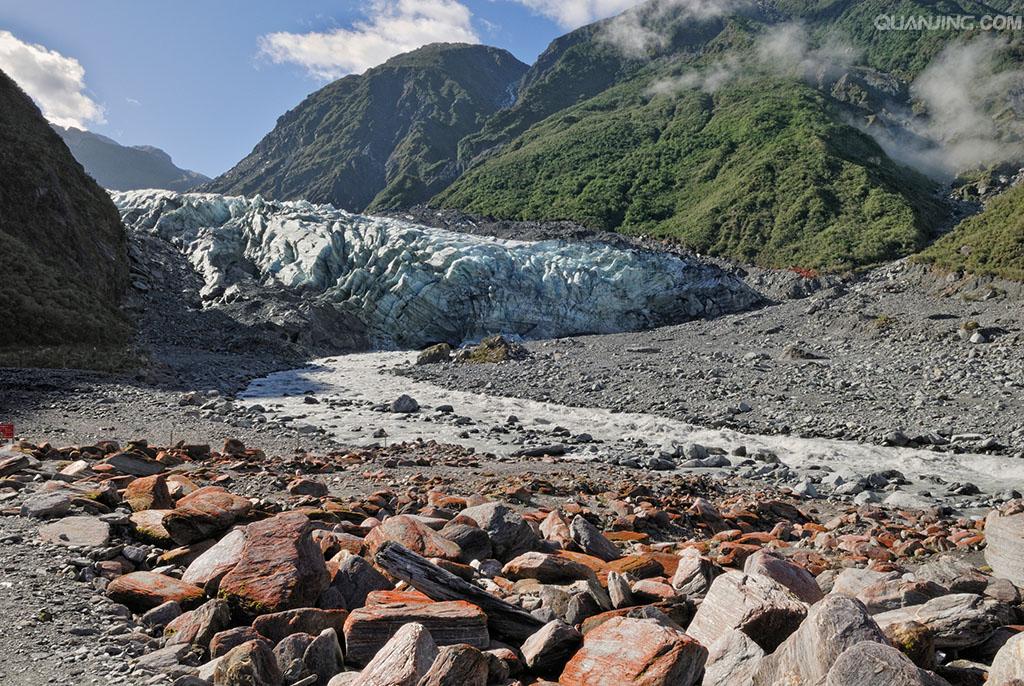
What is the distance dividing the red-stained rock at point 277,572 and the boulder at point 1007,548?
4.44 m

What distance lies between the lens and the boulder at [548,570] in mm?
3963

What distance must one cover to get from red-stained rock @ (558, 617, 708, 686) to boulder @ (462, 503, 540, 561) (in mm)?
1763

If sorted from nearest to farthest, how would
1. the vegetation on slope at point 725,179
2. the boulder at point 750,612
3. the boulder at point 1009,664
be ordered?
the boulder at point 1009,664, the boulder at point 750,612, the vegetation on slope at point 725,179

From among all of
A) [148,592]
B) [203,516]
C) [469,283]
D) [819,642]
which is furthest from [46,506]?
[469,283]

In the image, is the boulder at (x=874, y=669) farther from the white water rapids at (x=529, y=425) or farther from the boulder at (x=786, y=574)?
the white water rapids at (x=529, y=425)

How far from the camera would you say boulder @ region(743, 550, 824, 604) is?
3.65m

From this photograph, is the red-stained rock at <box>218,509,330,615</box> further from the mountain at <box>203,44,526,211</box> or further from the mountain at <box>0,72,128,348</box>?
the mountain at <box>203,44,526,211</box>

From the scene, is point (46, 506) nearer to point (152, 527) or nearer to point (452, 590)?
point (152, 527)

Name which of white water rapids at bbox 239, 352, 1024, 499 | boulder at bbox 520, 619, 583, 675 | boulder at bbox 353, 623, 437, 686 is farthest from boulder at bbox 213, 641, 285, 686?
white water rapids at bbox 239, 352, 1024, 499

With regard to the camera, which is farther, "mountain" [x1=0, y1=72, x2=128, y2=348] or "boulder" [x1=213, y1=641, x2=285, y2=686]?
"mountain" [x1=0, y1=72, x2=128, y2=348]

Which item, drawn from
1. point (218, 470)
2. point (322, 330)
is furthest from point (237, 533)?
point (322, 330)

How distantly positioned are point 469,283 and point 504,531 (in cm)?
3220

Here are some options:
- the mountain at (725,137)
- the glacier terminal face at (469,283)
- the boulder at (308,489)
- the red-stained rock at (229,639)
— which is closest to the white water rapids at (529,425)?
the boulder at (308,489)

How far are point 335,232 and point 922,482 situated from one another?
3730 centimetres
